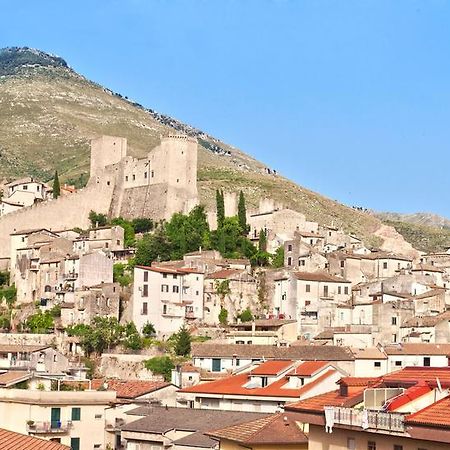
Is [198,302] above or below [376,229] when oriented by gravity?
below

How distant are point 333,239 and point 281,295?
20978 mm

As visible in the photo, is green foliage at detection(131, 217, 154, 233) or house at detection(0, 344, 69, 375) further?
green foliage at detection(131, 217, 154, 233)

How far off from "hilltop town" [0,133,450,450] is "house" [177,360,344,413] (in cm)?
10

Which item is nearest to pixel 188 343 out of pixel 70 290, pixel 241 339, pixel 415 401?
pixel 241 339

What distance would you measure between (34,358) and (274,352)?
16.4 metres

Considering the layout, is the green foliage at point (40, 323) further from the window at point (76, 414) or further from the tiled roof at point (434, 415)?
the tiled roof at point (434, 415)

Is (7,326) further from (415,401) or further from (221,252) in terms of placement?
(415,401)

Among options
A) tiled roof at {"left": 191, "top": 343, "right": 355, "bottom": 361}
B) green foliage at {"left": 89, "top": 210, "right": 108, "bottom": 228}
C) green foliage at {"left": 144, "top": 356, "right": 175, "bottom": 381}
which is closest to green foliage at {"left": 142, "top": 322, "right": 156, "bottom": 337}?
green foliage at {"left": 144, "top": 356, "right": 175, "bottom": 381}

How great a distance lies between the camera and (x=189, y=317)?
8500cm

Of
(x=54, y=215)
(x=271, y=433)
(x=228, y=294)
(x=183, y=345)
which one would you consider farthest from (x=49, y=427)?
(x=54, y=215)

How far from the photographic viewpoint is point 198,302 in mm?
86375

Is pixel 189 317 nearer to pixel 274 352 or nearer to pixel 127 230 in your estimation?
pixel 127 230

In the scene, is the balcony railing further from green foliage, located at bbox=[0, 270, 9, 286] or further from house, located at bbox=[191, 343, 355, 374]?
green foliage, located at bbox=[0, 270, 9, 286]

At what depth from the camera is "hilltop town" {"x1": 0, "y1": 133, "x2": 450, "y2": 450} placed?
42188 millimetres
